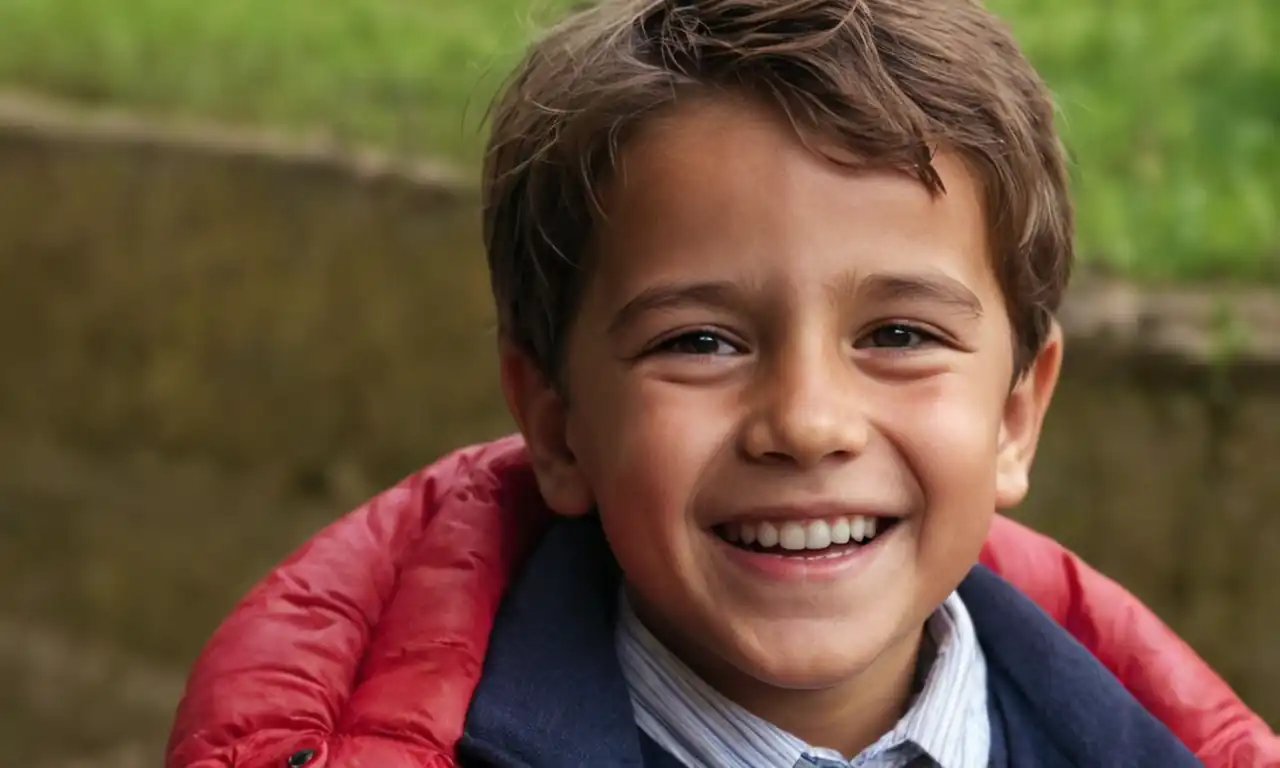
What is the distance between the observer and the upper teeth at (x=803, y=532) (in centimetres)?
113

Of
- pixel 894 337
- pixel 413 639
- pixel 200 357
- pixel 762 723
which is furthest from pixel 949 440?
pixel 200 357

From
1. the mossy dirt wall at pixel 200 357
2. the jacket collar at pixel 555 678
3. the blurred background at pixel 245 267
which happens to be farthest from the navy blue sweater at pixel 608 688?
the mossy dirt wall at pixel 200 357

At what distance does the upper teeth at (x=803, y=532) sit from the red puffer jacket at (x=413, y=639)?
10.5 inches

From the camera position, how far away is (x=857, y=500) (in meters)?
1.12

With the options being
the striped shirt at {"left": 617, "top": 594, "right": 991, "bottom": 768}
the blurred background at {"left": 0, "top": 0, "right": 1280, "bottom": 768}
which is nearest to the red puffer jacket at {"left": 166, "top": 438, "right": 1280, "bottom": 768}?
the striped shirt at {"left": 617, "top": 594, "right": 991, "bottom": 768}

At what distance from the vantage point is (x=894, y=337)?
1.14 metres

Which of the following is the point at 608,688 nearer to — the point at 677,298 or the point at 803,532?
the point at 803,532

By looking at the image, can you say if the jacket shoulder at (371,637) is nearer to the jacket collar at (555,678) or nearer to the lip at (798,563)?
the jacket collar at (555,678)

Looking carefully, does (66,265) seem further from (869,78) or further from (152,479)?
(869,78)

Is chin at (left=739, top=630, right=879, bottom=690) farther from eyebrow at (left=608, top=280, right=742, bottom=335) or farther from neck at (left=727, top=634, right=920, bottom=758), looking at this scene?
eyebrow at (left=608, top=280, right=742, bottom=335)

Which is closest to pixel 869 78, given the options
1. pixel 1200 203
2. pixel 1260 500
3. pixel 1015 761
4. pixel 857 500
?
pixel 857 500

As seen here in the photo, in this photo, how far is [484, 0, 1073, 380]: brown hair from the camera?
1123mm

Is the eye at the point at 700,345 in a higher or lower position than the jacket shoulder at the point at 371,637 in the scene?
higher

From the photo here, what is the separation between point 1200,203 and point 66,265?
7.75ft
